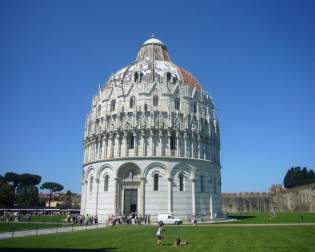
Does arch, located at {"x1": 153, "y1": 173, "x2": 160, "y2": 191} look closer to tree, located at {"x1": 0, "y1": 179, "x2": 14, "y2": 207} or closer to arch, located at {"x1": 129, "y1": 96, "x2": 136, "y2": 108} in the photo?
arch, located at {"x1": 129, "y1": 96, "x2": 136, "y2": 108}

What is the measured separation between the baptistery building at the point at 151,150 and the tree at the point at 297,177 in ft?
229

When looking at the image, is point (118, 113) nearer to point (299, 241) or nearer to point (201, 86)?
point (201, 86)

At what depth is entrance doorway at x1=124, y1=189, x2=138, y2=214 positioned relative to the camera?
4919 cm

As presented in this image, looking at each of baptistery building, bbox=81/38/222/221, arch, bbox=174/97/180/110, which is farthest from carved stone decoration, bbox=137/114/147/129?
arch, bbox=174/97/180/110

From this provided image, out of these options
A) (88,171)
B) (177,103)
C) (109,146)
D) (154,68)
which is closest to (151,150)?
(109,146)

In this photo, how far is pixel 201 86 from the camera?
62.6 metres

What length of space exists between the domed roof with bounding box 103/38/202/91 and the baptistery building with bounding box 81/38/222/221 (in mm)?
320

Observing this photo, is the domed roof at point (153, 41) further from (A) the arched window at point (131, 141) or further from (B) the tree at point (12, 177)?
(B) the tree at point (12, 177)

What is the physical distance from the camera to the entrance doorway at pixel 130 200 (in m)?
49.2

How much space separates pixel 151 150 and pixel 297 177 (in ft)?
282

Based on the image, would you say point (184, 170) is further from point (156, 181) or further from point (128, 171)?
point (128, 171)

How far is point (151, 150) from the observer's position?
49375 millimetres

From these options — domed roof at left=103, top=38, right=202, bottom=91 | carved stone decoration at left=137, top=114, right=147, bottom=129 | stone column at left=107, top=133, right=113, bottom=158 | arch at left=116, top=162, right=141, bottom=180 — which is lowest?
arch at left=116, top=162, right=141, bottom=180

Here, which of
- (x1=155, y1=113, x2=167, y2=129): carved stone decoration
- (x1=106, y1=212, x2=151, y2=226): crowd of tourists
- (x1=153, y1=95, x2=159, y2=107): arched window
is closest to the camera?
(x1=106, y1=212, x2=151, y2=226): crowd of tourists
